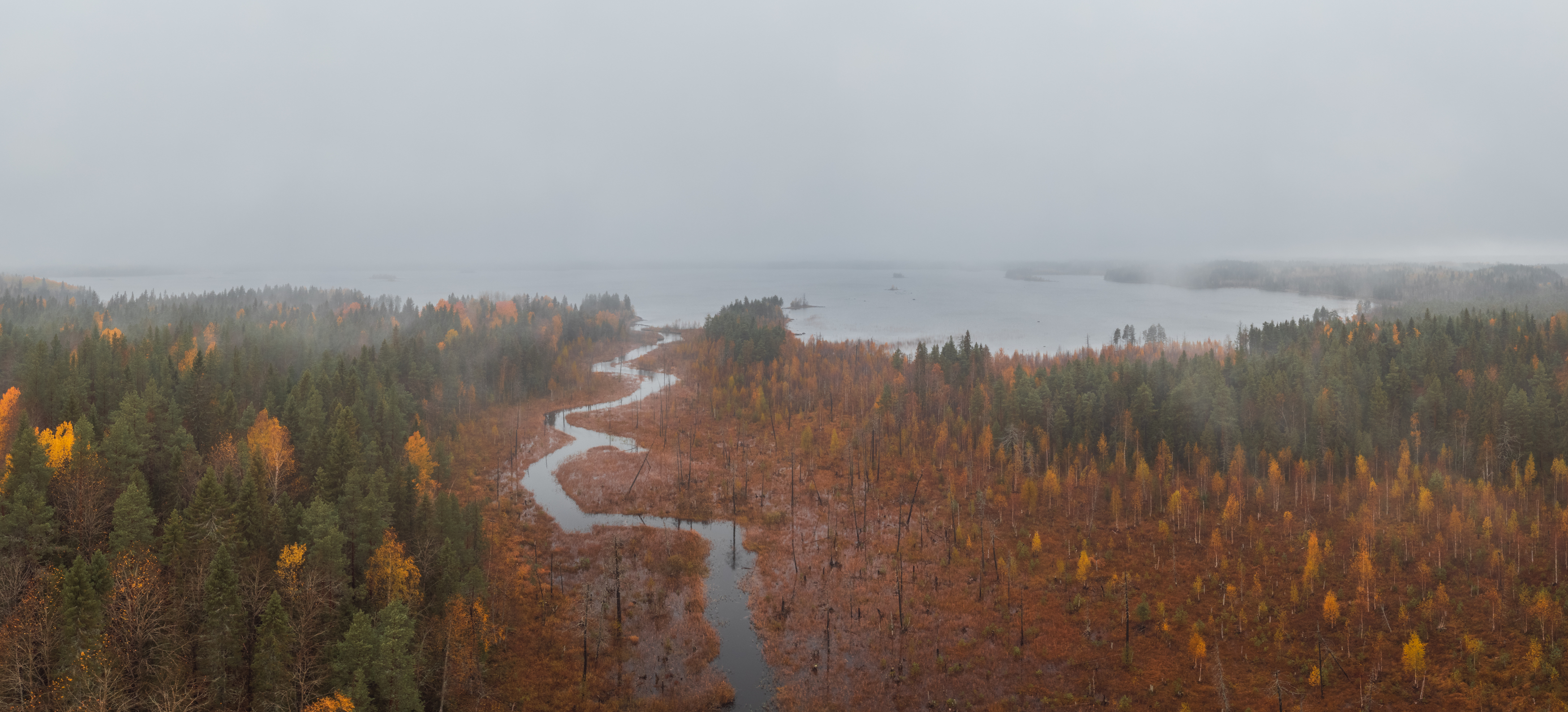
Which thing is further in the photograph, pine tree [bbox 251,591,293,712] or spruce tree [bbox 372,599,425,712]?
spruce tree [bbox 372,599,425,712]

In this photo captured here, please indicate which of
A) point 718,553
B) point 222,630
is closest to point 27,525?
point 222,630

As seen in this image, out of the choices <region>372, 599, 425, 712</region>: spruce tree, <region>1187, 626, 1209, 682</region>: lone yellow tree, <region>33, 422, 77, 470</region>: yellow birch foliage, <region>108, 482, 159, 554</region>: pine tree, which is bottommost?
<region>1187, 626, 1209, 682</region>: lone yellow tree

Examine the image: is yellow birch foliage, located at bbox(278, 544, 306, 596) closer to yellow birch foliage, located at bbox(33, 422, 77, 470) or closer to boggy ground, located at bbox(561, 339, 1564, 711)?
yellow birch foliage, located at bbox(33, 422, 77, 470)

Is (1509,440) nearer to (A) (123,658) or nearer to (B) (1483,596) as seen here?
(B) (1483,596)

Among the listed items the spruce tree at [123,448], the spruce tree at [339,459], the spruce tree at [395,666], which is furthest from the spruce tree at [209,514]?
the spruce tree at [339,459]

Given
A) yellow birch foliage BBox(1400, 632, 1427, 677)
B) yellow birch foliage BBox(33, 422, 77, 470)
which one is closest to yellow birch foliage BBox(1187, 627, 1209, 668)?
yellow birch foliage BBox(1400, 632, 1427, 677)

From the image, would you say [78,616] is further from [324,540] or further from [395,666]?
[395,666]

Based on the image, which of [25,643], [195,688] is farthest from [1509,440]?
[25,643]
